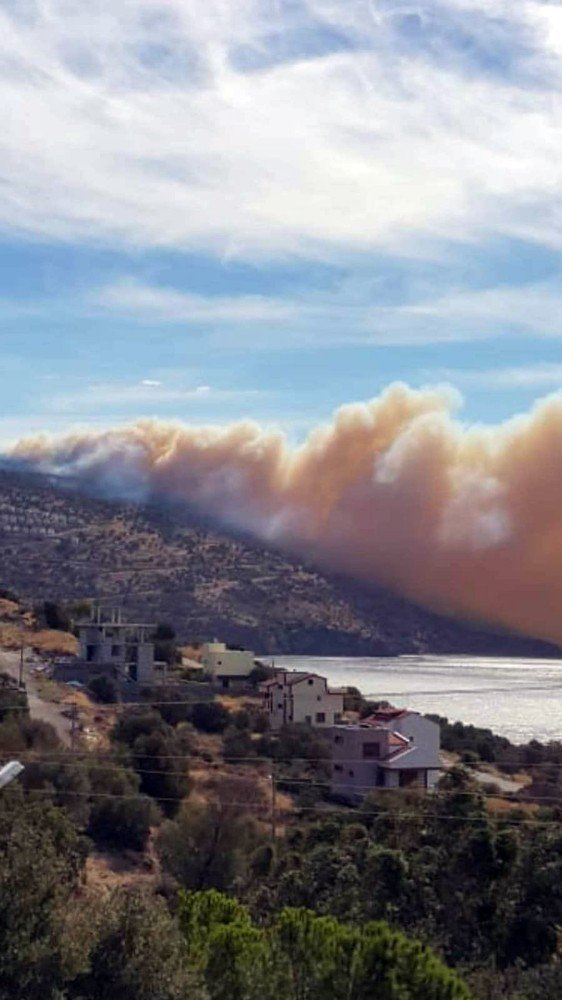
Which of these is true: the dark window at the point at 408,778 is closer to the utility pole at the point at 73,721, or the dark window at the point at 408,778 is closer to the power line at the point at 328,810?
the power line at the point at 328,810

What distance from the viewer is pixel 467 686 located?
276 feet

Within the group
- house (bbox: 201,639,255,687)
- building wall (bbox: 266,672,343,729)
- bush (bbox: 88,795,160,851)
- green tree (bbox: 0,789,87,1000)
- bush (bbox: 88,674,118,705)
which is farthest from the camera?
house (bbox: 201,639,255,687)

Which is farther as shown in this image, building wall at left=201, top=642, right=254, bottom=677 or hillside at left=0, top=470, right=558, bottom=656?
hillside at left=0, top=470, right=558, bottom=656

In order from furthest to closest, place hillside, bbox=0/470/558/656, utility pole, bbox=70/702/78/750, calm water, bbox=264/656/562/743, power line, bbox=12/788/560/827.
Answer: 1. hillside, bbox=0/470/558/656
2. calm water, bbox=264/656/562/743
3. utility pole, bbox=70/702/78/750
4. power line, bbox=12/788/560/827

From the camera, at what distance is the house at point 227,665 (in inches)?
2016

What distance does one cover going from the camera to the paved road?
35188 millimetres

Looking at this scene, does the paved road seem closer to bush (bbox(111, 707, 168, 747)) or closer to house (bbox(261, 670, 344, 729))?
bush (bbox(111, 707, 168, 747))

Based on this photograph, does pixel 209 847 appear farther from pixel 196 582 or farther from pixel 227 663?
pixel 196 582

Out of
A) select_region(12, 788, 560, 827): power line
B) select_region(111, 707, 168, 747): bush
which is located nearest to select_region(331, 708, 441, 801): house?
select_region(12, 788, 560, 827): power line

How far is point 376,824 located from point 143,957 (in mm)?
11606

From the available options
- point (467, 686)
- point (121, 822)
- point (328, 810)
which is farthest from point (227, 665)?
point (467, 686)

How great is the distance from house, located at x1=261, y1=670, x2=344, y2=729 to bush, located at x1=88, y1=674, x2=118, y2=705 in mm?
4487

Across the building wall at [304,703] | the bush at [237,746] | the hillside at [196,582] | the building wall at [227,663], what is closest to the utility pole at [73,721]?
the bush at [237,746]

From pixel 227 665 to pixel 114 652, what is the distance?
4.38 meters
